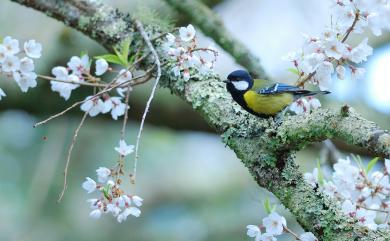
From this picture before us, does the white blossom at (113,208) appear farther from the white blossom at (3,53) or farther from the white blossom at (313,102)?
the white blossom at (313,102)

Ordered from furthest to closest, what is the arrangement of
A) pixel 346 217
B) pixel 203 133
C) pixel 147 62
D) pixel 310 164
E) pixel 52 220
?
pixel 52 220, pixel 310 164, pixel 203 133, pixel 147 62, pixel 346 217

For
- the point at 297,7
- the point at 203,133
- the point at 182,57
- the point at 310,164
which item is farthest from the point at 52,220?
the point at 182,57

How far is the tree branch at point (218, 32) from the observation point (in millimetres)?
3008

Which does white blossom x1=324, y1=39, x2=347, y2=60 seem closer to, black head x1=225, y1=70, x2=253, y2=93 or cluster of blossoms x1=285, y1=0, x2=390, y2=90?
cluster of blossoms x1=285, y1=0, x2=390, y2=90

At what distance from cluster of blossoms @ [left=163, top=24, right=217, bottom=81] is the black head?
0.14 meters

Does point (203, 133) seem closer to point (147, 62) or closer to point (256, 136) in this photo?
point (147, 62)

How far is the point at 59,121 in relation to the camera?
4453mm

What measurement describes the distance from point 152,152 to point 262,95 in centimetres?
394

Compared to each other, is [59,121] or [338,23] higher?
[338,23]

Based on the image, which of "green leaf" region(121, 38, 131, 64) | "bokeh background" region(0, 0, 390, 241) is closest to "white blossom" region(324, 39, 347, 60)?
"green leaf" region(121, 38, 131, 64)

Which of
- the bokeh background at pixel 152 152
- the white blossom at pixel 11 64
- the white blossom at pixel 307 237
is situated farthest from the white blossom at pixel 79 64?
the bokeh background at pixel 152 152

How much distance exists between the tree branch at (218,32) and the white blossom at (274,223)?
1.22 m

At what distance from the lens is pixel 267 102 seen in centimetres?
213

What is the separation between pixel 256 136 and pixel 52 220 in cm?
349
